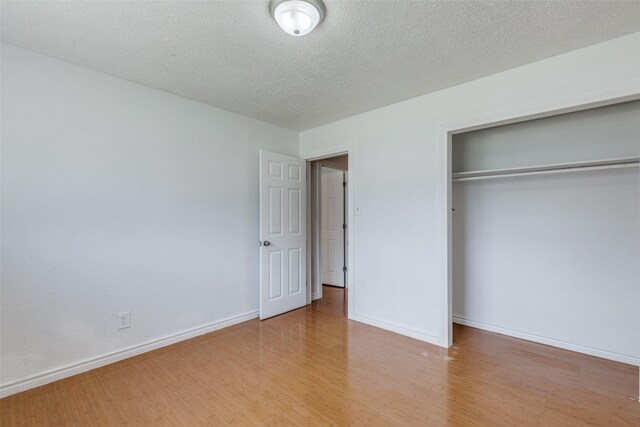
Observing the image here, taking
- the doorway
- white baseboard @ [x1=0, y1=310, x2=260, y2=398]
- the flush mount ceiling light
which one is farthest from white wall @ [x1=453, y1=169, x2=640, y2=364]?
white baseboard @ [x1=0, y1=310, x2=260, y2=398]

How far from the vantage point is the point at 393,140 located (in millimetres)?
3146

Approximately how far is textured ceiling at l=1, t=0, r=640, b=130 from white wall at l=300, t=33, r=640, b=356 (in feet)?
0.50

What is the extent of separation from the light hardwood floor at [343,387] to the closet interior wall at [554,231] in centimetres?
28

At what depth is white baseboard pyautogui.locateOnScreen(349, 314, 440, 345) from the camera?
9.29ft

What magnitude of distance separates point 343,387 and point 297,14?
96.9 inches

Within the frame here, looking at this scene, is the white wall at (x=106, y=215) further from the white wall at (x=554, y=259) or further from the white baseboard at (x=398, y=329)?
the white wall at (x=554, y=259)

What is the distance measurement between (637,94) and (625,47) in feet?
1.09

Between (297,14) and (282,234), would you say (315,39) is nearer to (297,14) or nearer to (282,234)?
(297,14)

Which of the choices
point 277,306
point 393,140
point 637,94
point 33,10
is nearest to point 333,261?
point 277,306

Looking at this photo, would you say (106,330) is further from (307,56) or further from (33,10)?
(307,56)

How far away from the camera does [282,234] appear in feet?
12.2

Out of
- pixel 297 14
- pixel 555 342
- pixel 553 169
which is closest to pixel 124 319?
pixel 297 14

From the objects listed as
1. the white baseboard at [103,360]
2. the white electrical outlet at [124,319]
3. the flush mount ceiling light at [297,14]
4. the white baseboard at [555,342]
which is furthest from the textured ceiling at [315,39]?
the white baseboard at [555,342]

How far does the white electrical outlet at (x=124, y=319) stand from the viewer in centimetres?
253
